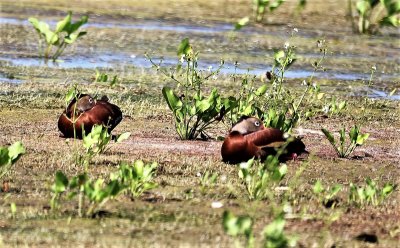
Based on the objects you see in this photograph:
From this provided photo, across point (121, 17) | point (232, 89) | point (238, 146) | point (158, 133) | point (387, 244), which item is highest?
point (387, 244)

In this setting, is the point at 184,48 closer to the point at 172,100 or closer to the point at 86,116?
the point at 172,100

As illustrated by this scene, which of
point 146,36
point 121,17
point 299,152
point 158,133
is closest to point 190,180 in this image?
point 299,152

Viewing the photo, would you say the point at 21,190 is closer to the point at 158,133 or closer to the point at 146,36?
the point at 158,133

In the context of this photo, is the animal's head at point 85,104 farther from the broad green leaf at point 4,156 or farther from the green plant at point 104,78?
the broad green leaf at point 4,156

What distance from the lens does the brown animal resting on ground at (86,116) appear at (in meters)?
7.90

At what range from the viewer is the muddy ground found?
478 cm

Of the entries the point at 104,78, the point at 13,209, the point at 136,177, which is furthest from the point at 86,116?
the point at 13,209

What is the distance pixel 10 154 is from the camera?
5.57 metres

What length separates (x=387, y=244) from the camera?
471 centimetres

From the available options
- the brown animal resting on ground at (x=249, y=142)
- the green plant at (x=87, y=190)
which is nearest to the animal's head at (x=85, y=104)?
the brown animal resting on ground at (x=249, y=142)

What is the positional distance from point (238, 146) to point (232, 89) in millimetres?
6393

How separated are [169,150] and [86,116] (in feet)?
2.46

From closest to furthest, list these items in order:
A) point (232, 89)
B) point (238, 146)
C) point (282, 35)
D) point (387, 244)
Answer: point (387, 244), point (238, 146), point (232, 89), point (282, 35)

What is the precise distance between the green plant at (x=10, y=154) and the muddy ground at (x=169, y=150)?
185mm
